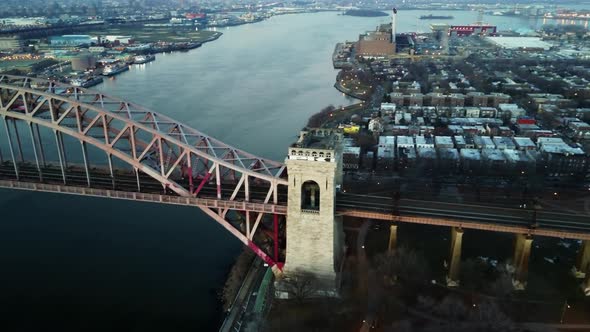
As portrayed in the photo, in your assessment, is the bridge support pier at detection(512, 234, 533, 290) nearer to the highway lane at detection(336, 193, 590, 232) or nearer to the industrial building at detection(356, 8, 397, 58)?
the highway lane at detection(336, 193, 590, 232)

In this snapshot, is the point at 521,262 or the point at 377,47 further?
the point at 377,47

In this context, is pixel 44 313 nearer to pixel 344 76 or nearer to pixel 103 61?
pixel 344 76

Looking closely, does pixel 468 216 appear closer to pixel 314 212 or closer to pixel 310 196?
pixel 314 212

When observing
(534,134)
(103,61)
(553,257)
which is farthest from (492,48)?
(553,257)

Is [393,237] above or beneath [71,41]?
above

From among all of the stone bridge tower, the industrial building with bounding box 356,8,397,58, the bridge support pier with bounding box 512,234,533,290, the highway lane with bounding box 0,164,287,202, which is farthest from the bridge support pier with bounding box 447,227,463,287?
the industrial building with bounding box 356,8,397,58

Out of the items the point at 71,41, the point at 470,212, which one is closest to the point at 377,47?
the point at 71,41
